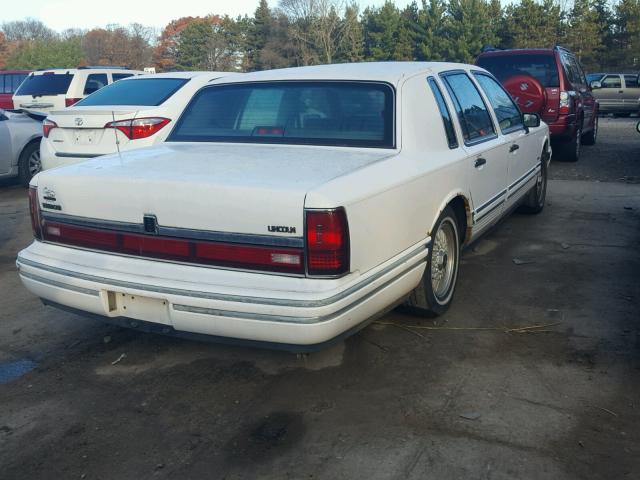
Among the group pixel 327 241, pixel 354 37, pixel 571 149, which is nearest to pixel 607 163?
pixel 571 149

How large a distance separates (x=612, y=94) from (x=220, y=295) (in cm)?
2392

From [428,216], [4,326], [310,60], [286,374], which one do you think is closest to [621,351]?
[428,216]

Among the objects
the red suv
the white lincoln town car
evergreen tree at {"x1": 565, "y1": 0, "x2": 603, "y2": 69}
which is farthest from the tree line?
the white lincoln town car

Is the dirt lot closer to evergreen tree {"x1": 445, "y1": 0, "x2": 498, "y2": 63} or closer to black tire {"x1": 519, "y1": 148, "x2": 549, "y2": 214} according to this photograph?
black tire {"x1": 519, "y1": 148, "x2": 549, "y2": 214}

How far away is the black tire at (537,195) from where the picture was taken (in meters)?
7.25

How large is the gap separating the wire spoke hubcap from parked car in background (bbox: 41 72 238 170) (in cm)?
389

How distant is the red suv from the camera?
10.5 meters

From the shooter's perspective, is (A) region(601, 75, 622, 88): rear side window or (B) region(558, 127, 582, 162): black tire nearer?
(B) region(558, 127, 582, 162): black tire

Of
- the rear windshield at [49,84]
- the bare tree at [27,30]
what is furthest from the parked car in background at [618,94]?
the bare tree at [27,30]

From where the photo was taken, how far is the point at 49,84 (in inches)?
553

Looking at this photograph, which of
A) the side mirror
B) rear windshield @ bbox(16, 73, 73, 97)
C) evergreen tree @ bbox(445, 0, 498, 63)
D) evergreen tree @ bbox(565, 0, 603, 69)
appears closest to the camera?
the side mirror

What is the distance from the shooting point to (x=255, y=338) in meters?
3.13

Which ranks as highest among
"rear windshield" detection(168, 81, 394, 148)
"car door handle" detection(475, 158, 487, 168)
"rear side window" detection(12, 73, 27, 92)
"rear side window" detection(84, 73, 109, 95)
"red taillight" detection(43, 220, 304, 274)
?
"rear side window" detection(12, 73, 27, 92)

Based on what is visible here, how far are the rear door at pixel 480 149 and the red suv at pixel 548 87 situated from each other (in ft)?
17.2
